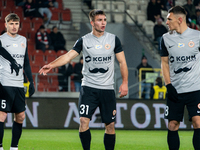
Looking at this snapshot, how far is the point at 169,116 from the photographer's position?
227 inches

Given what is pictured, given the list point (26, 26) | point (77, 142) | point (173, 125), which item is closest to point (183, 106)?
point (173, 125)

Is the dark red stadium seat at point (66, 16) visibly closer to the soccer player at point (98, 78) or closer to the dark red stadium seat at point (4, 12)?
the dark red stadium seat at point (4, 12)

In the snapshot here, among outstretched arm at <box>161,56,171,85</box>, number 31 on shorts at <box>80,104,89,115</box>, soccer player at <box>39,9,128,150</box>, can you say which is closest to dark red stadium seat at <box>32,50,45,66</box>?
soccer player at <box>39,9,128,150</box>

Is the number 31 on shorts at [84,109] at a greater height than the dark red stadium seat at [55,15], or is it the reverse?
the dark red stadium seat at [55,15]

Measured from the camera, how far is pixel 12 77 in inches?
255

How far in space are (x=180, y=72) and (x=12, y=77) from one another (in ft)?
8.76

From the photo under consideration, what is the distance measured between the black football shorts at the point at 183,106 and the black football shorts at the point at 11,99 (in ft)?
7.85

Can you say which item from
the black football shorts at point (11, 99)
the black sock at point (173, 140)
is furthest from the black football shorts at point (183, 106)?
the black football shorts at point (11, 99)

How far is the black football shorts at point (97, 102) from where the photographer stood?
5.92 m

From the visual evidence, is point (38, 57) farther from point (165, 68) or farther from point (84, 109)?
point (165, 68)

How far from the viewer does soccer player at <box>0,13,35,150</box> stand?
254 inches

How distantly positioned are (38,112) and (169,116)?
21.9 feet

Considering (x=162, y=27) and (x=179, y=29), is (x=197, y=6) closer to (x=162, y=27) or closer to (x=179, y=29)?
(x=162, y=27)

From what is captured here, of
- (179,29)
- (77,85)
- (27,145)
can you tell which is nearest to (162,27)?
(77,85)
